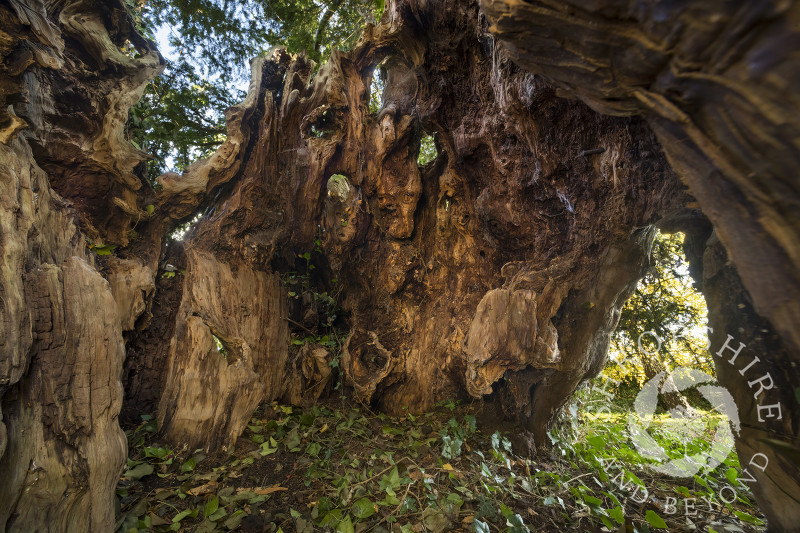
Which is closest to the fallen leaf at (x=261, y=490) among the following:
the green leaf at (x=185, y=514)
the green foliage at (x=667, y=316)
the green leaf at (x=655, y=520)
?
the green leaf at (x=185, y=514)

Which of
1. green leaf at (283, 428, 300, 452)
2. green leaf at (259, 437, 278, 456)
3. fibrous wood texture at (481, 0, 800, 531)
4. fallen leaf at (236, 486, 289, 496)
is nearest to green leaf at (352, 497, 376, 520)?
fallen leaf at (236, 486, 289, 496)

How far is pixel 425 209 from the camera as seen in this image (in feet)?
14.1

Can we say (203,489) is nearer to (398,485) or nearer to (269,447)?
(269,447)

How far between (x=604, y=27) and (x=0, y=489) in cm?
343

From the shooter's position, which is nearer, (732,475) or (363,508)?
(363,508)

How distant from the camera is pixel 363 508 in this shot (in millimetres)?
2424

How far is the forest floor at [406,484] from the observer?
2344mm

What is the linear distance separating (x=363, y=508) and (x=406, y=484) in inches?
17.8

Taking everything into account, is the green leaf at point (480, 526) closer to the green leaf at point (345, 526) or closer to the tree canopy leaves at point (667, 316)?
the green leaf at point (345, 526)

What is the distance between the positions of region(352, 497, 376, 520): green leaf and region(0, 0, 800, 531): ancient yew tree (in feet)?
4.34

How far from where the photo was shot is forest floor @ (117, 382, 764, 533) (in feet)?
7.69

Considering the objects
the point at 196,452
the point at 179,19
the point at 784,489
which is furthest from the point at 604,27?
the point at 179,19

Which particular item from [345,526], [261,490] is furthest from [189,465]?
[345,526]

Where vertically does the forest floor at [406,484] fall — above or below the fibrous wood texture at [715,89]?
below
